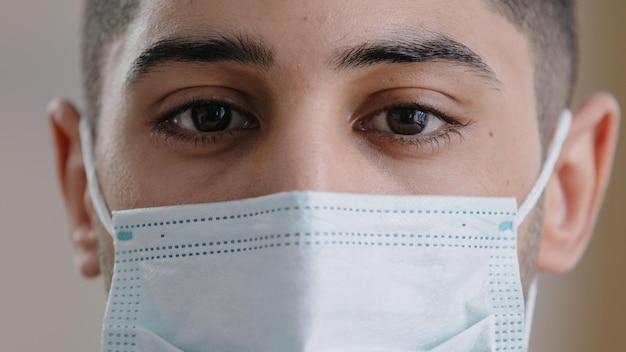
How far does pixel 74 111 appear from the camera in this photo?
1716mm

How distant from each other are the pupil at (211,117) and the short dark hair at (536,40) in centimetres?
19

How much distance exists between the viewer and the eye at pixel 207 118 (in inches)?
54.7

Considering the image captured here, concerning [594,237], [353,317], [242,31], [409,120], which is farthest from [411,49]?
[594,237]

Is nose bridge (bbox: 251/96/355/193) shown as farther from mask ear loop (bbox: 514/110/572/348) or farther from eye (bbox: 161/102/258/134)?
mask ear loop (bbox: 514/110/572/348)

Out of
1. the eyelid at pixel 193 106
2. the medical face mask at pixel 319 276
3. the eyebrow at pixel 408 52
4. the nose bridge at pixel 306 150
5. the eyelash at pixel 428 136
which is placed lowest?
the medical face mask at pixel 319 276

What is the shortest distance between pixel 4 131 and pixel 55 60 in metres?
0.23

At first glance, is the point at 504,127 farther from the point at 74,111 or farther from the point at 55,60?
the point at 55,60

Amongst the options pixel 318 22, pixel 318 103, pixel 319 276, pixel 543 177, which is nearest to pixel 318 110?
pixel 318 103

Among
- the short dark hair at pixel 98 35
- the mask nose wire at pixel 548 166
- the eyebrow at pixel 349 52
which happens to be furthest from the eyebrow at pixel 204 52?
the mask nose wire at pixel 548 166

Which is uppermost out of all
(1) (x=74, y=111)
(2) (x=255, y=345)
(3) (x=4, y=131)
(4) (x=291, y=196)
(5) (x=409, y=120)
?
(3) (x=4, y=131)

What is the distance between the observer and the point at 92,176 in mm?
1543

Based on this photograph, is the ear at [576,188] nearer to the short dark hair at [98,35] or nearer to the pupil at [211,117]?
the pupil at [211,117]

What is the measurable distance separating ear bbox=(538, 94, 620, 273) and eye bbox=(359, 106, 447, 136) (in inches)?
13.0

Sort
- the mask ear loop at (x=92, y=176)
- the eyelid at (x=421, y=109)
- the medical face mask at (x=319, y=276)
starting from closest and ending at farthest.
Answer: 1. the medical face mask at (x=319, y=276)
2. the eyelid at (x=421, y=109)
3. the mask ear loop at (x=92, y=176)
